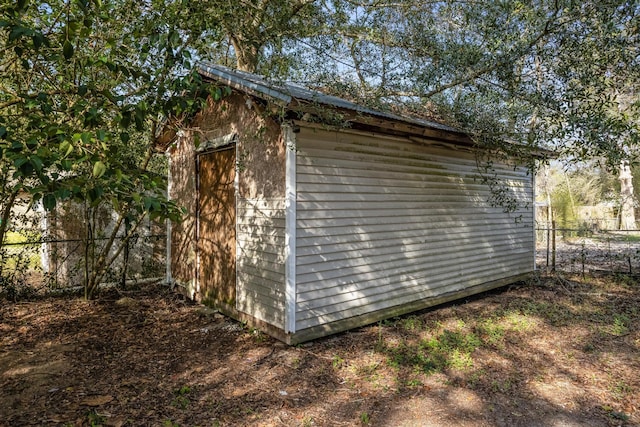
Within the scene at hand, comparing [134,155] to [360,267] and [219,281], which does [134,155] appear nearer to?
[219,281]

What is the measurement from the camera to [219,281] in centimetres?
573

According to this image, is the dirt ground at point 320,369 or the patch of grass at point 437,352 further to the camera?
the patch of grass at point 437,352

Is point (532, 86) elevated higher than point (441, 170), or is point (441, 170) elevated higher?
point (532, 86)

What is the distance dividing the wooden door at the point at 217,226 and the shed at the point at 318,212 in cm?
3

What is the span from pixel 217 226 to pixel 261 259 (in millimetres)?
1329

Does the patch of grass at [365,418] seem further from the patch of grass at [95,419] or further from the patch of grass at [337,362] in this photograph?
the patch of grass at [95,419]

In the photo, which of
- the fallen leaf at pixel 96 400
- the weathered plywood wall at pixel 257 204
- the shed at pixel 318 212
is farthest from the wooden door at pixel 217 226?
the fallen leaf at pixel 96 400

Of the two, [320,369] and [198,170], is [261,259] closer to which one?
[320,369]

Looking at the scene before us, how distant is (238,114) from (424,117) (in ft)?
10.9

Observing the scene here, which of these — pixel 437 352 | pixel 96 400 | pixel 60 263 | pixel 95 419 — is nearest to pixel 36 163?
pixel 95 419

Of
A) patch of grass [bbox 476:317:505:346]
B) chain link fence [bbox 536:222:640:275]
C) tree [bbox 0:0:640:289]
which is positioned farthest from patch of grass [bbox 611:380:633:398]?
chain link fence [bbox 536:222:640:275]

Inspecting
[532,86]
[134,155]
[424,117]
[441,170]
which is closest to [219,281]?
[134,155]

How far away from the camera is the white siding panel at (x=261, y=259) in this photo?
4.54 m

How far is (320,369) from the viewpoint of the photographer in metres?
3.98
